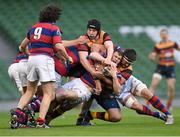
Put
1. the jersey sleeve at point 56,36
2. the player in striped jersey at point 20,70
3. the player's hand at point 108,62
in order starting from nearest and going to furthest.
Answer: the jersey sleeve at point 56,36, the player's hand at point 108,62, the player in striped jersey at point 20,70

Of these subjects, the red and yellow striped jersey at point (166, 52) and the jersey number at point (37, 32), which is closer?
the jersey number at point (37, 32)

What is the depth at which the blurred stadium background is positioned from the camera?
2092 cm

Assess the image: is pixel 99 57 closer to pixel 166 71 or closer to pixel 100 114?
pixel 100 114

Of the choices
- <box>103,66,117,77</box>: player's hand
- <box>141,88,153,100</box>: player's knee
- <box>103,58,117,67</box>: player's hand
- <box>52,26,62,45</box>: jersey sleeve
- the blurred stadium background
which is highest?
the blurred stadium background

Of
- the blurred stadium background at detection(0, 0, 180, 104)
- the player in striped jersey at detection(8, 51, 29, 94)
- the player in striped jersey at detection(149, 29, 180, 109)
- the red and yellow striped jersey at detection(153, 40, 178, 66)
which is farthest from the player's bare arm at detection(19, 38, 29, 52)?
the blurred stadium background at detection(0, 0, 180, 104)

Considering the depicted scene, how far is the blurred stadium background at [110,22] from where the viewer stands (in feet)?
68.6

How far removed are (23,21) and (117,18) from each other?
3.05m

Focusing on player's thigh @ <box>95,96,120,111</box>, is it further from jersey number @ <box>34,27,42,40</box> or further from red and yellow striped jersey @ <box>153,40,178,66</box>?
red and yellow striped jersey @ <box>153,40,178,66</box>

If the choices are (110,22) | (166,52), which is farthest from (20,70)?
(110,22)

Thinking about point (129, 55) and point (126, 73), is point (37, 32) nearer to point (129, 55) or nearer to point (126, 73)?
point (129, 55)

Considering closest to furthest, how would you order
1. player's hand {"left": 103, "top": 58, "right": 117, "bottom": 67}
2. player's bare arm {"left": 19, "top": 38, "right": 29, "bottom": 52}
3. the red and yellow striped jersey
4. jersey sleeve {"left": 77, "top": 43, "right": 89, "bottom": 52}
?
player's bare arm {"left": 19, "top": 38, "right": 29, "bottom": 52}
player's hand {"left": 103, "top": 58, "right": 117, "bottom": 67}
jersey sleeve {"left": 77, "top": 43, "right": 89, "bottom": 52}
the red and yellow striped jersey

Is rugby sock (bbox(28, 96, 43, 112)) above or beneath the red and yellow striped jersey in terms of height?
beneath

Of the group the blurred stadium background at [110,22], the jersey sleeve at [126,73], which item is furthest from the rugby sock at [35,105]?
the blurred stadium background at [110,22]

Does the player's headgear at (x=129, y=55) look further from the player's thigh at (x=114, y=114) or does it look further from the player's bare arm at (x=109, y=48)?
the player's thigh at (x=114, y=114)
